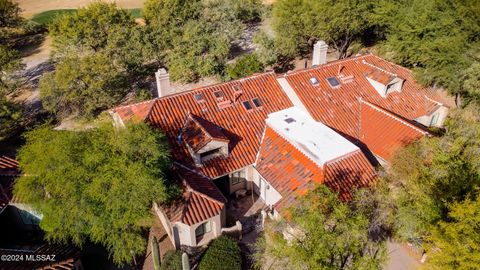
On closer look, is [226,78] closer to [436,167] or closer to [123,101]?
[123,101]

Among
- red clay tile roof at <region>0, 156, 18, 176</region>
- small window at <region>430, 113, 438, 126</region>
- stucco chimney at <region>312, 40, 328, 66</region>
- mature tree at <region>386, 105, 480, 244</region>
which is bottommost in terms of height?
red clay tile roof at <region>0, 156, 18, 176</region>

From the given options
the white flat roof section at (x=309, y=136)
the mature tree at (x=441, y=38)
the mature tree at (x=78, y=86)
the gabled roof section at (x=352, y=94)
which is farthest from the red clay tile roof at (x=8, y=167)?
the mature tree at (x=441, y=38)

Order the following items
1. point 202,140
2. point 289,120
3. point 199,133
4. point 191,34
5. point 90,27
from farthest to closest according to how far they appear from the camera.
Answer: point 90,27 < point 191,34 < point 289,120 < point 199,133 < point 202,140

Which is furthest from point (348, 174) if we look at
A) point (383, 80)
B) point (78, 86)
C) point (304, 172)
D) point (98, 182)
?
point (78, 86)

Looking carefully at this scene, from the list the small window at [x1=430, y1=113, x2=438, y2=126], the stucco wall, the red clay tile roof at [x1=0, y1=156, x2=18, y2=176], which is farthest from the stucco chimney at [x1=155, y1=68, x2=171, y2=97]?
the small window at [x1=430, y1=113, x2=438, y2=126]

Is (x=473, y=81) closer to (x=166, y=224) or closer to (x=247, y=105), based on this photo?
(x=247, y=105)

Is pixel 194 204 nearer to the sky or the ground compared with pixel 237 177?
nearer to the sky

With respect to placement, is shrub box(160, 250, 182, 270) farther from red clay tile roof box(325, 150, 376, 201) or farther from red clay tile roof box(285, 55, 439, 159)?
red clay tile roof box(285, 55, 439, 159)
